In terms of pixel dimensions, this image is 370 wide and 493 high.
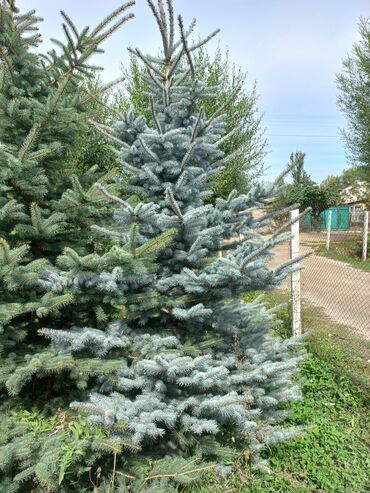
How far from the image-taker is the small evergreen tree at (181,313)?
231cm

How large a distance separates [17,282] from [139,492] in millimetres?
1450

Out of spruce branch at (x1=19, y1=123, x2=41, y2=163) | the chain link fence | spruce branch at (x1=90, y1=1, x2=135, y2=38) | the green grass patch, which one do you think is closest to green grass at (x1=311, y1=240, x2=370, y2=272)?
the chain link fence

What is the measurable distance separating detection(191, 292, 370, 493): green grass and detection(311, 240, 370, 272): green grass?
842 cm

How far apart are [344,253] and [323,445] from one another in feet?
39.7

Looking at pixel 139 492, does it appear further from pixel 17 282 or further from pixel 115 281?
pixel 17 282

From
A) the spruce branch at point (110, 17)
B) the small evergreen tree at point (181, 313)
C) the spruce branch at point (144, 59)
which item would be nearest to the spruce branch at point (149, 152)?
the small evergreen tree at point (181, 313)

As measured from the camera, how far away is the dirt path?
225 inches

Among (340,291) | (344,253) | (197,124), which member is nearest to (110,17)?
(197,124)

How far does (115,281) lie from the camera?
7.96ft

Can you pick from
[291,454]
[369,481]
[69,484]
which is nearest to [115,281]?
[69,484]

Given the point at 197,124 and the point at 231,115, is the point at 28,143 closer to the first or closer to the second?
the point at 197,124

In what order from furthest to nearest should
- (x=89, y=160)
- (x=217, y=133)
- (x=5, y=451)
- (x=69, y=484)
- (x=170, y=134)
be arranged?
(x=89, y=160), (x=217, y=133), (x=170, y=134), (x=69, y=484), (x=5, y=451)

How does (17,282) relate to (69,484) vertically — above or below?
above

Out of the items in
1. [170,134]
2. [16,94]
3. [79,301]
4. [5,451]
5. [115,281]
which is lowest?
[5,451]
